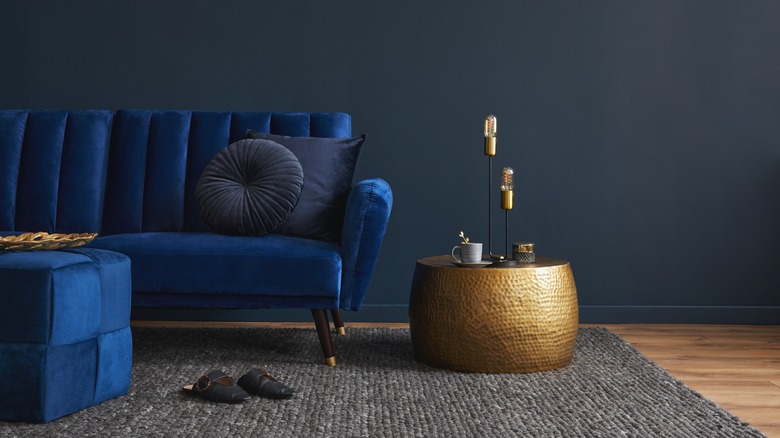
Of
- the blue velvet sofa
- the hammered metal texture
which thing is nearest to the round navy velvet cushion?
the blue velvet sofa

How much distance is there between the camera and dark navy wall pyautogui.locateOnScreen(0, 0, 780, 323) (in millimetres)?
3635

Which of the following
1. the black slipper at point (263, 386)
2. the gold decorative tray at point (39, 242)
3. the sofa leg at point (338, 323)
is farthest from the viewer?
the sofa leg at point (338, 323)

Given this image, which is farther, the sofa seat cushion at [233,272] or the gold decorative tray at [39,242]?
the sofa seat cushion at [233,272]

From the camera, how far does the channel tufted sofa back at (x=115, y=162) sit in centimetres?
315

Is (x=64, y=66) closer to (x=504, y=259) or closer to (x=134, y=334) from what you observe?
(x=134, y=334)

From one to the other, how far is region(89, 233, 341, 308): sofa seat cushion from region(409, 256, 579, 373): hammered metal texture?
14.3 inches

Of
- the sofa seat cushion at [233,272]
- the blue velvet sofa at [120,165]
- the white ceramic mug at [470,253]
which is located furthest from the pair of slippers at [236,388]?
the white ceramic mug at [470,253]

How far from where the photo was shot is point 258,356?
2.83 meters

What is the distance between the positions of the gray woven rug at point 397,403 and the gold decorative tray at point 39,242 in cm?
46

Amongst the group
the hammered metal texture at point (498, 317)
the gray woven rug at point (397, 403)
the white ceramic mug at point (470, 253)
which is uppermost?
the white ceramic mug at point (470, 253)

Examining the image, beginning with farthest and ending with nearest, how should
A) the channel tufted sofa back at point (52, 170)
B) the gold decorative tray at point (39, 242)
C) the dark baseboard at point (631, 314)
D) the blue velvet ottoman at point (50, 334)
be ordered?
1. the dark baseboard at point (631, 314)
2. the channel tufted sofa back at point (52, 170)
3. the gold decorative tray at point (39, 242)
4. the blue velvet ottoman at point (50, 334)

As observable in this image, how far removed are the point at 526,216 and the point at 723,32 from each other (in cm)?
124

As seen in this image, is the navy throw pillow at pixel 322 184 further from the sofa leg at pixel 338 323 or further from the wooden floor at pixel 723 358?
the wooden floor at pixel 723 358

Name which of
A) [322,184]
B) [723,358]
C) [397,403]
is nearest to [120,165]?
[322,184]
